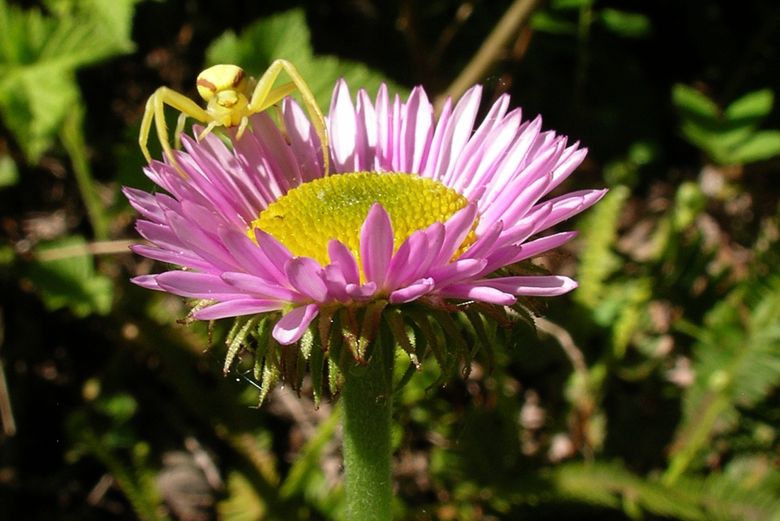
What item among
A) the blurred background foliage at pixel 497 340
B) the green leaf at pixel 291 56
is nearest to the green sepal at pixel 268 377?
the blurred background foliage at pixel 497 340

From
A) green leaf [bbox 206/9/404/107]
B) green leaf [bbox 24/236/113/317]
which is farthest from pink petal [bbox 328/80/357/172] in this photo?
green leaf [bbox 24/236/113/317]

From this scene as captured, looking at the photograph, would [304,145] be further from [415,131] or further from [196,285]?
[196,285]

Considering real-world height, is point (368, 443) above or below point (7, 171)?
below

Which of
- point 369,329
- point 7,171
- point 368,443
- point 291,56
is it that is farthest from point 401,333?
point 7,171

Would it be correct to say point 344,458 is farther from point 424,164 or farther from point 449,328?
point 424,164

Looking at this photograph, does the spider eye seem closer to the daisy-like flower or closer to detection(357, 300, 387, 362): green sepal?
the daisy-like flower

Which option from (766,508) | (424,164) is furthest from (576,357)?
(424,164)

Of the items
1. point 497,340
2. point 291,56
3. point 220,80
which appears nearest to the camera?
point 220,80
